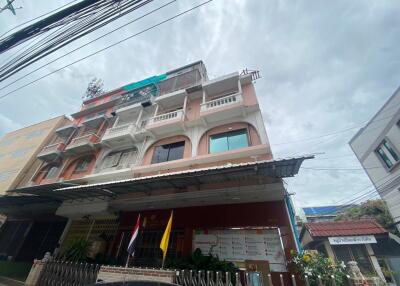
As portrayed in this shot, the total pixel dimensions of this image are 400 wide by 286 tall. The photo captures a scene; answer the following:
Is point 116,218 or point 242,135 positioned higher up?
point 242,135

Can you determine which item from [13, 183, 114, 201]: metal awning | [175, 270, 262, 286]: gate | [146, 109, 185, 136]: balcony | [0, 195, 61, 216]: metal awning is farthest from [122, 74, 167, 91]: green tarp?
[175, 270, 262, 286]: gate

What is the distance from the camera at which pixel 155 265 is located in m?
7.68

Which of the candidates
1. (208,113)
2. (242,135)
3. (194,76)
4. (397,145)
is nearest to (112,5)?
(208,113)

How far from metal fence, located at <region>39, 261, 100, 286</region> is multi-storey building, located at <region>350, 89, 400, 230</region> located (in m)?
17.2

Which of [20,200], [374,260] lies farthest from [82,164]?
[374,260]

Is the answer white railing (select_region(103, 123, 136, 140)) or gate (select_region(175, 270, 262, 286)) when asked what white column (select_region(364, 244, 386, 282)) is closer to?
gate (select_region(175, 270, 262, 286))

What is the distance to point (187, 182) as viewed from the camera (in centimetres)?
725

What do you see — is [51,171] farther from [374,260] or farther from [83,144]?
[374,260]

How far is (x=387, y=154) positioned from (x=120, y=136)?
19.2 meters

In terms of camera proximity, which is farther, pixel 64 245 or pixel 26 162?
pixel 26 162

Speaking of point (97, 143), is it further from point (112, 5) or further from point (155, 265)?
point (112, 5)

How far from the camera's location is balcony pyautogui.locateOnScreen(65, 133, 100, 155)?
13547 millimetres

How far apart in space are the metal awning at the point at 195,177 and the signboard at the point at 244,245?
2.20m

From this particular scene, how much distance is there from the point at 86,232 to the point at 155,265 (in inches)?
201
